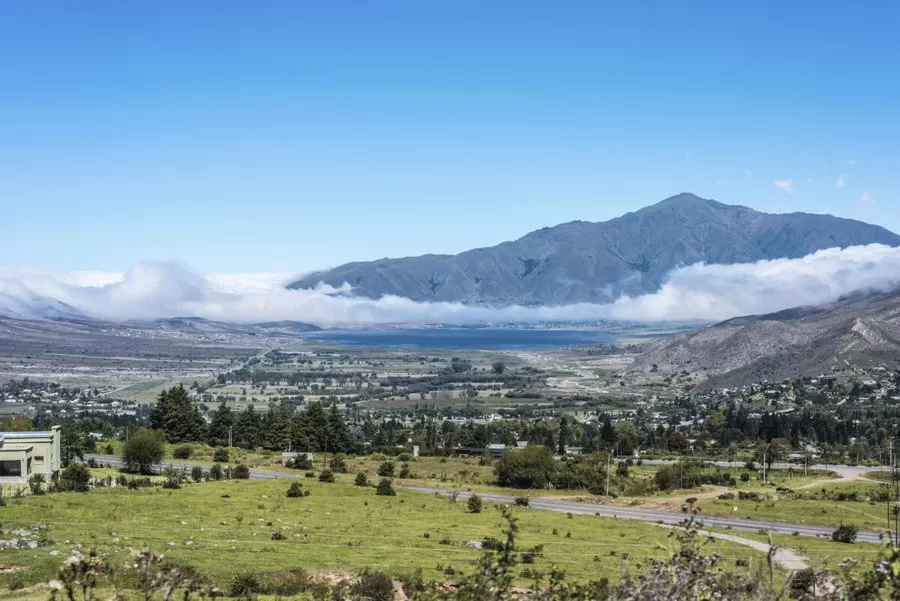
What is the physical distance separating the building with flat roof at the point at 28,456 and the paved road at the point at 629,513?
9.76 metres

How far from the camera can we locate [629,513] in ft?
186

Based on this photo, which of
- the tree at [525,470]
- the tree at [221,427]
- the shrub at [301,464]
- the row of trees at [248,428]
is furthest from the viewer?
the tree at [221,427]

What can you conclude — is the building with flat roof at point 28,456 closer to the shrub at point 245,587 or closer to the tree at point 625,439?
the shrub at point 245,587

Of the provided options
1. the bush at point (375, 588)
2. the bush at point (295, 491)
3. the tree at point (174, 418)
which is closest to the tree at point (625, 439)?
the tree at point (174, 418)

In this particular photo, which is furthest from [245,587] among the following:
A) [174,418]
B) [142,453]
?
[174,418]

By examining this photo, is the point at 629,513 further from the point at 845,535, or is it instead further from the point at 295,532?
the point at 295,532

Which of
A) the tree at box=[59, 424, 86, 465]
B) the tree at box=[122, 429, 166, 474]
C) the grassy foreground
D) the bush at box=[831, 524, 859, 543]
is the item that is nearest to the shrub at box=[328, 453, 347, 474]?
the tree at box=[122, 429, 166, 474]

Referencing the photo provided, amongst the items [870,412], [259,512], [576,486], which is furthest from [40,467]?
[870,412]

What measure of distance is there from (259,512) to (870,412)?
131 metres

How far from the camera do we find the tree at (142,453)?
182 ft

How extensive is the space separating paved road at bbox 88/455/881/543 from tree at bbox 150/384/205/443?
425 inches

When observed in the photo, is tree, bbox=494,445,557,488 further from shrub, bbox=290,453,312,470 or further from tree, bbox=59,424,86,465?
tree, bbox=59,424,86,465

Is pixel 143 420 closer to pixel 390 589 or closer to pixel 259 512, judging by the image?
pixel 259 512

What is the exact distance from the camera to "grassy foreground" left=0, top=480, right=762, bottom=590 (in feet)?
94.6
